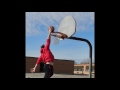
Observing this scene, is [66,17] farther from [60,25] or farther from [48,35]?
[48,35]

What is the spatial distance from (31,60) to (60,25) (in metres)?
20.8

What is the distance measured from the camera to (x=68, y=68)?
3195 centimetres

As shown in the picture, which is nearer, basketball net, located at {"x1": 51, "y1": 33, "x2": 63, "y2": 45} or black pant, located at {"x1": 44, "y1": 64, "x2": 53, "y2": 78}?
black pant, located at {"x1": 44, "y1": 64, "x2": 53, "y2": 78}

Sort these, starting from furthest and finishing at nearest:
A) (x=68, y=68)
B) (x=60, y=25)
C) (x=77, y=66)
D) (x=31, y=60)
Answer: (x=77, y=66)
(x=68, y=68)
(x=31, y=60)
(x=60, y=25)

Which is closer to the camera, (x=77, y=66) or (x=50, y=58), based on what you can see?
(x=50, y=58)

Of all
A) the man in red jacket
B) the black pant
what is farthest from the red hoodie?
the black pant

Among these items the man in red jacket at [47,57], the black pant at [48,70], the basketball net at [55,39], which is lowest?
the black pant at [48,70]

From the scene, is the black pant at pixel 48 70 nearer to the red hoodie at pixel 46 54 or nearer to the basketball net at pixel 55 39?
the red hoodie at pixel 46 54

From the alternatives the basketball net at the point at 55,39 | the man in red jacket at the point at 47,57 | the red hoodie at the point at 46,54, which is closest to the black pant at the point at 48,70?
the man in red jacket at the point at 47,57

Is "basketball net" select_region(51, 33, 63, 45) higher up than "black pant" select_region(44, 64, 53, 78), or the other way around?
"basketball net" select_region(51, 33, 63, 45)

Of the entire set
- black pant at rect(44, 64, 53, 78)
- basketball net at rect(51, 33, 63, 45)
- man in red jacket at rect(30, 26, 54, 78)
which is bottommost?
black pant at rect(44, 64, 53, 78)

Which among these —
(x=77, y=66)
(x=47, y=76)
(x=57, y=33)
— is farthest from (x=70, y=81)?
(x=77, y=66)

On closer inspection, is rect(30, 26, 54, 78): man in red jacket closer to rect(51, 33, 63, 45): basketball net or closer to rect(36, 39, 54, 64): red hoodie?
rect(36, 39, 54, 64): red hoodie

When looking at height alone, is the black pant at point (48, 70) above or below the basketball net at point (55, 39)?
below
